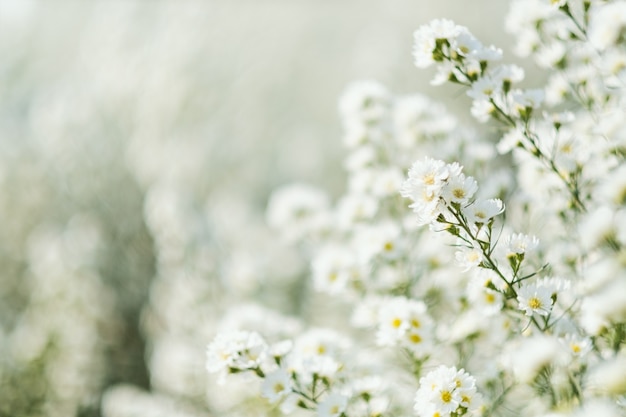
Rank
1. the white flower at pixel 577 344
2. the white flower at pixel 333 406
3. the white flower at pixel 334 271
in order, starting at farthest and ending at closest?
the white flower at pixel 334 271
the white flower at pixel 333 406
the white flower at pixel 577 344

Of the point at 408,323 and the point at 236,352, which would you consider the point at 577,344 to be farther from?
the point at 236,352

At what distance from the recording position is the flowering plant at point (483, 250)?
1334 millimetres

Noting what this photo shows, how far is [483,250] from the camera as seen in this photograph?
→ 129cm

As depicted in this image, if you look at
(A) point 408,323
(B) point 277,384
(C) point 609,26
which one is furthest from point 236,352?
(C) point 609,26

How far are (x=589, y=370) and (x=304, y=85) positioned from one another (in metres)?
9.10

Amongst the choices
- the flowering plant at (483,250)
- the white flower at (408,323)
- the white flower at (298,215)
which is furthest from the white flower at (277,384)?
the white flower at (298,215)

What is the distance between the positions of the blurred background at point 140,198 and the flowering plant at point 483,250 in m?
0.73

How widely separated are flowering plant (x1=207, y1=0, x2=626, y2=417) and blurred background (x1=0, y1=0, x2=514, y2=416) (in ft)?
2.40

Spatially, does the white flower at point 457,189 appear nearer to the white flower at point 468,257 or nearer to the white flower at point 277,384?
the white flower at point 468,257

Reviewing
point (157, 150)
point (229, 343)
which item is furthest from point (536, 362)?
point (157, 150)

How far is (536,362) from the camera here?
121cm

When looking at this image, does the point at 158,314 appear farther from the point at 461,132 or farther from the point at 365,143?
the point at 461,132

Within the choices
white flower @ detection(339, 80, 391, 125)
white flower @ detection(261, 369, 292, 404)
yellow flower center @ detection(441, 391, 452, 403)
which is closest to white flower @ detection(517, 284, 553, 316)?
yellow flower center @ detection(441, 391, 452, 403)

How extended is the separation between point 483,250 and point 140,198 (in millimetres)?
3911
